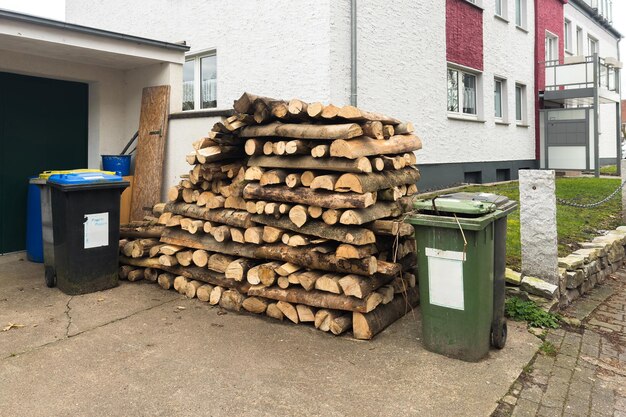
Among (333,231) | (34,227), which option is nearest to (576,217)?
(333,231)

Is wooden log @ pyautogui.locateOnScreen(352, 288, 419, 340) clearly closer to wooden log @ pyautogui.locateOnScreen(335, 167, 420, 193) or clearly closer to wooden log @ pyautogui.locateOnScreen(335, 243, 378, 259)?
wooden log @ pyautogui.locateOnScreen(335, 243, 378, 259)

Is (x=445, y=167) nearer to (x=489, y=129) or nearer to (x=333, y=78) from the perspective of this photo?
(x=489, y=129)

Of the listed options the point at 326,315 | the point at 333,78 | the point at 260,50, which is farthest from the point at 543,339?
the point at 260,50

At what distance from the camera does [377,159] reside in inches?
184

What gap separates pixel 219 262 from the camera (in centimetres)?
510

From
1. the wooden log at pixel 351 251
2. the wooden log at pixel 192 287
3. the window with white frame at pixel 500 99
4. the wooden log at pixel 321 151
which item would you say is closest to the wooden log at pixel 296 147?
the wooden log at pixel 321 151

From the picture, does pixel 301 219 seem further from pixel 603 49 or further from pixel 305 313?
pixel 603 49

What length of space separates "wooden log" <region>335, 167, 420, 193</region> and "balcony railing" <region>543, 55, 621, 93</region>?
1493 cm

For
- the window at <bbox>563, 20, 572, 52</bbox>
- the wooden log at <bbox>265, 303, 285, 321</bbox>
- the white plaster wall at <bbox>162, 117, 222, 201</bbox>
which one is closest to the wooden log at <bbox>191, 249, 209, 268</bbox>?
the wooden log at <bbox>265, 303, 285, 321</bbox>

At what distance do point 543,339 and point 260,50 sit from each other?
8014 mm

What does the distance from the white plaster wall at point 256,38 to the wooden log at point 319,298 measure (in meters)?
5.12

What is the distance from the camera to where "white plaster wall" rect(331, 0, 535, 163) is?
949cm

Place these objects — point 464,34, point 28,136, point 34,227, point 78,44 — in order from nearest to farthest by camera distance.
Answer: point 78,44 → point 34,227 → point 28,136 → point 464,34

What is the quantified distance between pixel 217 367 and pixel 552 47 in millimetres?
20495
